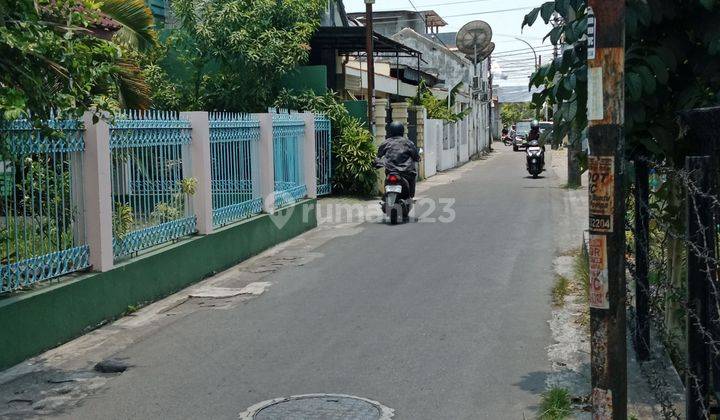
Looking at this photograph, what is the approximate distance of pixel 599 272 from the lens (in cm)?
377

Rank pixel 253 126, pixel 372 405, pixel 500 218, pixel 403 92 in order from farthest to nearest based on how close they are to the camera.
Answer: pixel 403 92 < pixel 500 218 < pixel 253 126 < pixel 372 405

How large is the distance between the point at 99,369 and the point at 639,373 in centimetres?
412

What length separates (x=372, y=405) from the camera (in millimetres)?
5629

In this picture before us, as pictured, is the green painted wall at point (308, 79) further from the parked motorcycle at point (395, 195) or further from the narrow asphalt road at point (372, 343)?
the narrow asphalt road at point (372, 343)

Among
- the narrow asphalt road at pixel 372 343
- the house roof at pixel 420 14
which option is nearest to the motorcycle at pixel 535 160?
the narrow asphalt road at pixel 372 343

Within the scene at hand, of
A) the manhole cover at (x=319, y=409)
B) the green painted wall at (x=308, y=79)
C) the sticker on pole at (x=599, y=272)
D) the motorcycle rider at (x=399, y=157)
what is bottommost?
the manhole cover at (x=319, y=409)

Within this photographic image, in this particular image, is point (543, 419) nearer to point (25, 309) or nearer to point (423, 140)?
point (25, 309)

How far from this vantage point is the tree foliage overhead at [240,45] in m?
18.6

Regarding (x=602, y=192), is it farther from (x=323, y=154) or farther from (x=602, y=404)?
(x=323, y=154)

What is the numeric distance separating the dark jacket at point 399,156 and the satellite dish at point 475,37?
96.8 ft

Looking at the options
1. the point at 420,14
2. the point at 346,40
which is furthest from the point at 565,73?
A: the point at 420,14

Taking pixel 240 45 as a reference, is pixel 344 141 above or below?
below

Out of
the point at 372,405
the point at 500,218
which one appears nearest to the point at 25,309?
the point at 372,405

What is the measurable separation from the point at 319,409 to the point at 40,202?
3218 mm
